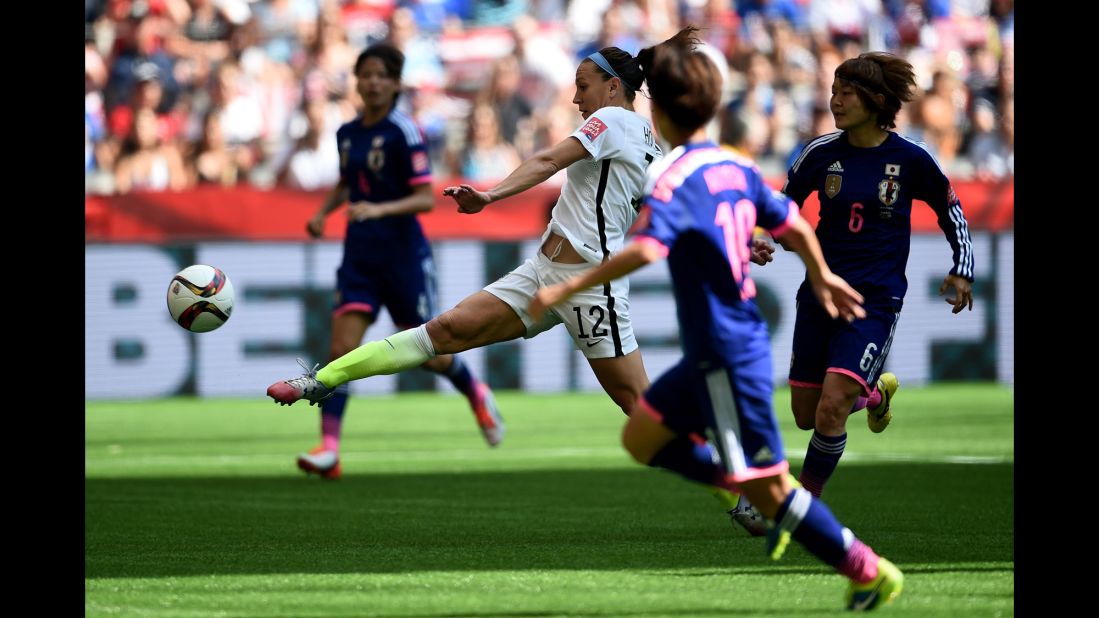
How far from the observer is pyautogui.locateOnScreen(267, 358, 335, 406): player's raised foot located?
734 cm

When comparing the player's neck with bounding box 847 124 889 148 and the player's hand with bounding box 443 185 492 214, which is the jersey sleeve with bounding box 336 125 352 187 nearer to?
the player's hand with bounding box 443 185 492 214

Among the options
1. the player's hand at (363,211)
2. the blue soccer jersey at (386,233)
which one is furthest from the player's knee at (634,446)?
the blue soccer jersey at (386,233)

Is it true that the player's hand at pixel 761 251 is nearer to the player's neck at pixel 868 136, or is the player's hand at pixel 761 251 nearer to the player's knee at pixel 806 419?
the player's neck at pixel 868 136

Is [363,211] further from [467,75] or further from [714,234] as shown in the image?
[467,75]

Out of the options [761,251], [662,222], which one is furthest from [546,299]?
[761,251]

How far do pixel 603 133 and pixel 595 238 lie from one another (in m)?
0.53

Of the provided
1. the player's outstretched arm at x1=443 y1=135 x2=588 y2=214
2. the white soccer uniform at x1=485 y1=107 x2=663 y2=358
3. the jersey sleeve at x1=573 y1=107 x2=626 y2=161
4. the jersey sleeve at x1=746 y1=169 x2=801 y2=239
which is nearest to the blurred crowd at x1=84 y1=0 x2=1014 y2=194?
the white soccer uniform at x1=485 y1=107 x2=663 y2=358

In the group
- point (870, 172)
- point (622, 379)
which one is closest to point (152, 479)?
point (622, 379)

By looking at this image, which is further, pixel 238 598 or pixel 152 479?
pixel 152 479

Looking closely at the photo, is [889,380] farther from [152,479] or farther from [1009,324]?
[1009,324]

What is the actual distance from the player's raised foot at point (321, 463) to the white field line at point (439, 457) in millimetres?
1044
